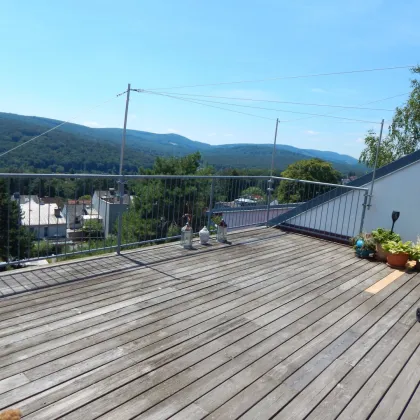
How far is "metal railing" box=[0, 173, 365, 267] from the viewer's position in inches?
143

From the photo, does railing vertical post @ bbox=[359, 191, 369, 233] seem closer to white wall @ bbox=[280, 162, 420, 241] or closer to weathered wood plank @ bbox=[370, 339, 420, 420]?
white wall @ bbox=[280, 162, 420, 241]

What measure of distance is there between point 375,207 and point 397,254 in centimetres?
139

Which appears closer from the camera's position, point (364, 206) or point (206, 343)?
point (206, 343)

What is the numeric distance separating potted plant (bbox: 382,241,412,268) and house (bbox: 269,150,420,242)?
3.39 ft

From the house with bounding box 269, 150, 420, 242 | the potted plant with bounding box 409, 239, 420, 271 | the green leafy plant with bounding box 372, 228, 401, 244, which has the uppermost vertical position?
the house with bounding box 269, 150, 420, 242

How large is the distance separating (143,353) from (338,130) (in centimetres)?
752

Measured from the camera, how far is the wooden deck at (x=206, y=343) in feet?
Answer: 5.77

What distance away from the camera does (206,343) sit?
234 centimetres

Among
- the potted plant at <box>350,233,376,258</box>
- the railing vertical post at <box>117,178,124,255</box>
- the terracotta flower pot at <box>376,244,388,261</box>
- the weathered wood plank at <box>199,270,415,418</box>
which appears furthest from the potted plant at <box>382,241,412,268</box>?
the railing vertical post at <box>117,178,124,255</box>

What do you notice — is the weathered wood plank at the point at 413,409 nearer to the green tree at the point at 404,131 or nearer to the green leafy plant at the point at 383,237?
the green leafy plant at the point at 383,237

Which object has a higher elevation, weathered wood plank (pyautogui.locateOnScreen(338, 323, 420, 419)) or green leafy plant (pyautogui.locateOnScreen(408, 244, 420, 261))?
green leafy plant (pyautogui.locateOnScreen(408, 244, 420, 261))

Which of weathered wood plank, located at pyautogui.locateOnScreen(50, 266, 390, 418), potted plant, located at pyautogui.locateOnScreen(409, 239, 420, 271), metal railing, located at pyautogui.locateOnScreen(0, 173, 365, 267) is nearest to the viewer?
weathered wood plank, located at pyautogui.locateOnScreen(50, 266, 390, 418)

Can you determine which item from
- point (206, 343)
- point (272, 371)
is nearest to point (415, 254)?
point (272, 371)

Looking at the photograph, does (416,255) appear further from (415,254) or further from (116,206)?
(116,206)
